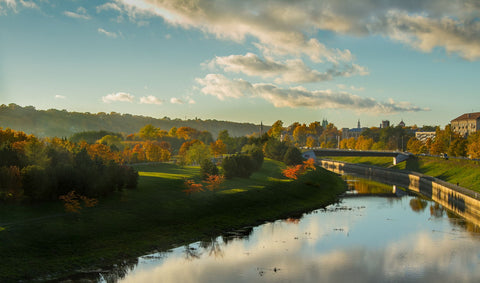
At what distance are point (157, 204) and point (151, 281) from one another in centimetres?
2257

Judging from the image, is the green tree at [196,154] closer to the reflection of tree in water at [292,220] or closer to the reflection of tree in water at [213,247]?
the reflection of tree in water at [292,220]

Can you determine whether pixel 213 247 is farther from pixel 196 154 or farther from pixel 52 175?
pixel 196 154

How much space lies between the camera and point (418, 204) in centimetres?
8231

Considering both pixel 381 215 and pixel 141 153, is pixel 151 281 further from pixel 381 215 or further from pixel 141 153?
pixel 141 153

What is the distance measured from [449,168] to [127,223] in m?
99.8

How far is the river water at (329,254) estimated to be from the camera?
36781 mm

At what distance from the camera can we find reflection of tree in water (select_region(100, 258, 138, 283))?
35.4 m

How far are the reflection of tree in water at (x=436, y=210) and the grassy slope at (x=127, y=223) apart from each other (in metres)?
19.4

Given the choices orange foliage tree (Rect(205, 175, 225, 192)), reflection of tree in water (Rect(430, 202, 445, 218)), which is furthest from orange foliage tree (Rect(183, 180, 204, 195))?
reflection of tree in water (Rect(430, 202, 445, 218))

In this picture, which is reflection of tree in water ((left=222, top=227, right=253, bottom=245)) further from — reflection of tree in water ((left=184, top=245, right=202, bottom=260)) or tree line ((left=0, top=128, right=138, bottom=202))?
tree line ((left=0, top=128, right=138, bottom=202))

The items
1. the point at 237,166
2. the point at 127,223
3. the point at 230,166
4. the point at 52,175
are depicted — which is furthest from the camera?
the point at 237,166

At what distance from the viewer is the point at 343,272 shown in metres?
38.1

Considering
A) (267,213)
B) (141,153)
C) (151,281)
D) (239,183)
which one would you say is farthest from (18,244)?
(141,153)

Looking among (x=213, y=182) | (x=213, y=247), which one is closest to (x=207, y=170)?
(x=213, y=182)
